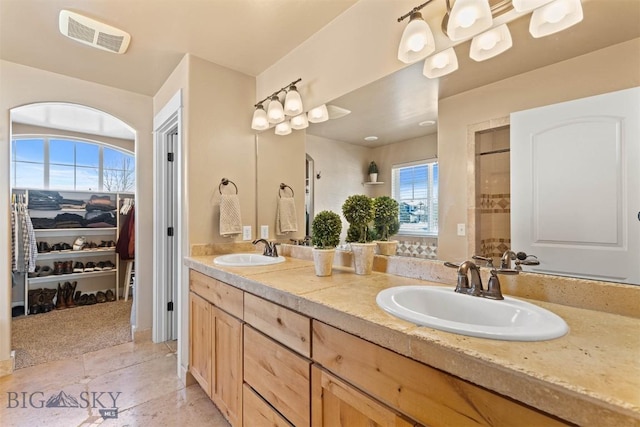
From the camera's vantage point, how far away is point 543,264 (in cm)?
105

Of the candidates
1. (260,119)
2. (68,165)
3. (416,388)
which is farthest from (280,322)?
(68,165)

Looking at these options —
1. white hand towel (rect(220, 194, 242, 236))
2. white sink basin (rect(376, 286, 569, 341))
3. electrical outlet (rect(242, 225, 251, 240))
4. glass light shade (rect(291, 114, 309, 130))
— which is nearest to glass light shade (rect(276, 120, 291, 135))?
glass light shade (rect(291, 114, 309, 130))

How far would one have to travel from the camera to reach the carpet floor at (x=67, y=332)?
2541 millimetres

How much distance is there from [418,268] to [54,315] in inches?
170

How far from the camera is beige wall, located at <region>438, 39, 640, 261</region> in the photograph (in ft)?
2.98

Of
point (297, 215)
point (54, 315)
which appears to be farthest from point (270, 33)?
point (54, 315)

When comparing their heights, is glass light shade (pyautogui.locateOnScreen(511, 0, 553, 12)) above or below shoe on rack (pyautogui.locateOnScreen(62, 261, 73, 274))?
above

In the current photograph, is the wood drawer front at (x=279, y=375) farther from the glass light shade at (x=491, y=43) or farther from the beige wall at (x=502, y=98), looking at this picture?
the glass light shade at (x=491, y=43)

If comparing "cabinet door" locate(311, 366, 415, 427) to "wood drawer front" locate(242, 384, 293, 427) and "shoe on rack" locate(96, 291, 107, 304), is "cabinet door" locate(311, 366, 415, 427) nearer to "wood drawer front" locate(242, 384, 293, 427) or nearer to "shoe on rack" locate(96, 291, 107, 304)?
"wood drawer front" locate(242, 384, 293, 427)

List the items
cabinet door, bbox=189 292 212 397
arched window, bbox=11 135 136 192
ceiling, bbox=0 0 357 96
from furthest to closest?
arched window, bbox=11 135 136 192 < cabinet door, bbox=189 292 212 397 < ceiling, bbox=0 0 357 96

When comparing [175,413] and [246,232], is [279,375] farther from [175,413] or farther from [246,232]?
[246,232]

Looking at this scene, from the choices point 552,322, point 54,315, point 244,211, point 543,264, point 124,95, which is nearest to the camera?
point 552,322

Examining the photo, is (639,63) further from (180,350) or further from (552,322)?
(180,350)

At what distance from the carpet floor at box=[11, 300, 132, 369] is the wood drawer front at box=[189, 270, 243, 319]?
1.49 m
